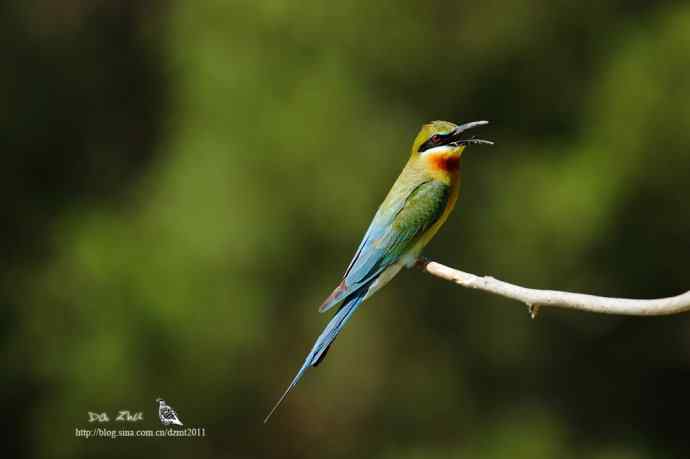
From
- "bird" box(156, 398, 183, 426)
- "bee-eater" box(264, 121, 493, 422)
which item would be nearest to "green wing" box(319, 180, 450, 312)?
"bee-eater" box(264, 121, 493, 422)

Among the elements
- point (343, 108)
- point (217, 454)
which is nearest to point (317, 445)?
point (217, 454)

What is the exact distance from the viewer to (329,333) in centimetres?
280

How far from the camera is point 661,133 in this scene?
6.86 meters

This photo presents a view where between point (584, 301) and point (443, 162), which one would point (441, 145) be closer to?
point (443, 162)

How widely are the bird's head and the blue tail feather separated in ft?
1.39

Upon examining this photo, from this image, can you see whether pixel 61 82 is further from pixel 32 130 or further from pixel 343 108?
pixel 343 108

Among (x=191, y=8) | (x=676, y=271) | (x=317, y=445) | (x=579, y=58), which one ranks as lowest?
(x=317, y=445)

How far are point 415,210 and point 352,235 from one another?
11.5 ft

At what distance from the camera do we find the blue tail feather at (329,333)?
2711 mm

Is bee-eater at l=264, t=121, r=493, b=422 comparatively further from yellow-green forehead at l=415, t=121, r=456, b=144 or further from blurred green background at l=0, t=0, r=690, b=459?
blurred green background at l=0, t=0, r=690, b=459

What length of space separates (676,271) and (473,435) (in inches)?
68.5

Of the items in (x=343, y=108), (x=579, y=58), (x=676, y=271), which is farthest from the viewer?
(x=579, y=58)

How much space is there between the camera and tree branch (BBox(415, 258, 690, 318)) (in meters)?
2.01

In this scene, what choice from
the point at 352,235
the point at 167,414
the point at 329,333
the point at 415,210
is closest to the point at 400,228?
the point at 415,210
